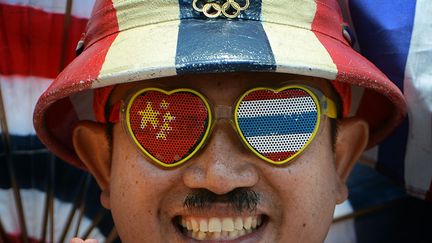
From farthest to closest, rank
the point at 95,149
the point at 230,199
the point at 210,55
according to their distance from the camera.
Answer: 1. the point at 95,149
2. the point at 230,199
3. the point at 210,55

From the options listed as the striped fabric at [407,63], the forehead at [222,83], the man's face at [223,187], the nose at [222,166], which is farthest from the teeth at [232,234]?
the striped fabric at [407,63]

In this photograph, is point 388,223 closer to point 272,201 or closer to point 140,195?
point 272,201

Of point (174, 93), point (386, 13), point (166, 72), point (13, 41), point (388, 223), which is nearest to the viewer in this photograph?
point (166, 72)

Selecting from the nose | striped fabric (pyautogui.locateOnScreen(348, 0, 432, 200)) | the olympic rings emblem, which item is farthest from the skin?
striped fabric (pyautogui.locateOnScreen(348, 0, 432, 200))

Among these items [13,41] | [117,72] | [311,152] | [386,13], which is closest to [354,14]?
[386,13]

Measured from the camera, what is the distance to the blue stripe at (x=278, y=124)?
1.35 metres

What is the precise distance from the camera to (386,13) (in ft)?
5.82

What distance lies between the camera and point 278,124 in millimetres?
1363

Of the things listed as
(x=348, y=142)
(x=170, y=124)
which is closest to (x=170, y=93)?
(x=170, y=124)

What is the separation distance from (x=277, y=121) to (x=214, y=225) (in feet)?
0.85

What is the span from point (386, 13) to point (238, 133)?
68 cm

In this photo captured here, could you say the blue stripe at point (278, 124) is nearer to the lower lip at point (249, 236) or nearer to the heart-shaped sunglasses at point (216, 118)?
the heart-shaped sunglasses at point (216, 118)

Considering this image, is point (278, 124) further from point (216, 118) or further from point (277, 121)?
point (216, 118)

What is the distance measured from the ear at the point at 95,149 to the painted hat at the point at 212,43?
99 mm
